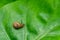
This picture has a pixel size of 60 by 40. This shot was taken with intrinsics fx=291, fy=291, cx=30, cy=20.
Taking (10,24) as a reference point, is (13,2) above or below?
above

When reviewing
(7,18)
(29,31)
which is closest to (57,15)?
(29,31)

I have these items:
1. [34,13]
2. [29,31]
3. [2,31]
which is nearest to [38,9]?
[34,13]

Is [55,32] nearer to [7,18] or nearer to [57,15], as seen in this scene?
[57,15]

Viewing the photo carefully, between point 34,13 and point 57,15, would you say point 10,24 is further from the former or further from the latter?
point 57,15

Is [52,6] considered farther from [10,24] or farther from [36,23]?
[10,24]

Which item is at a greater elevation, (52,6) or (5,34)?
(52,6)
